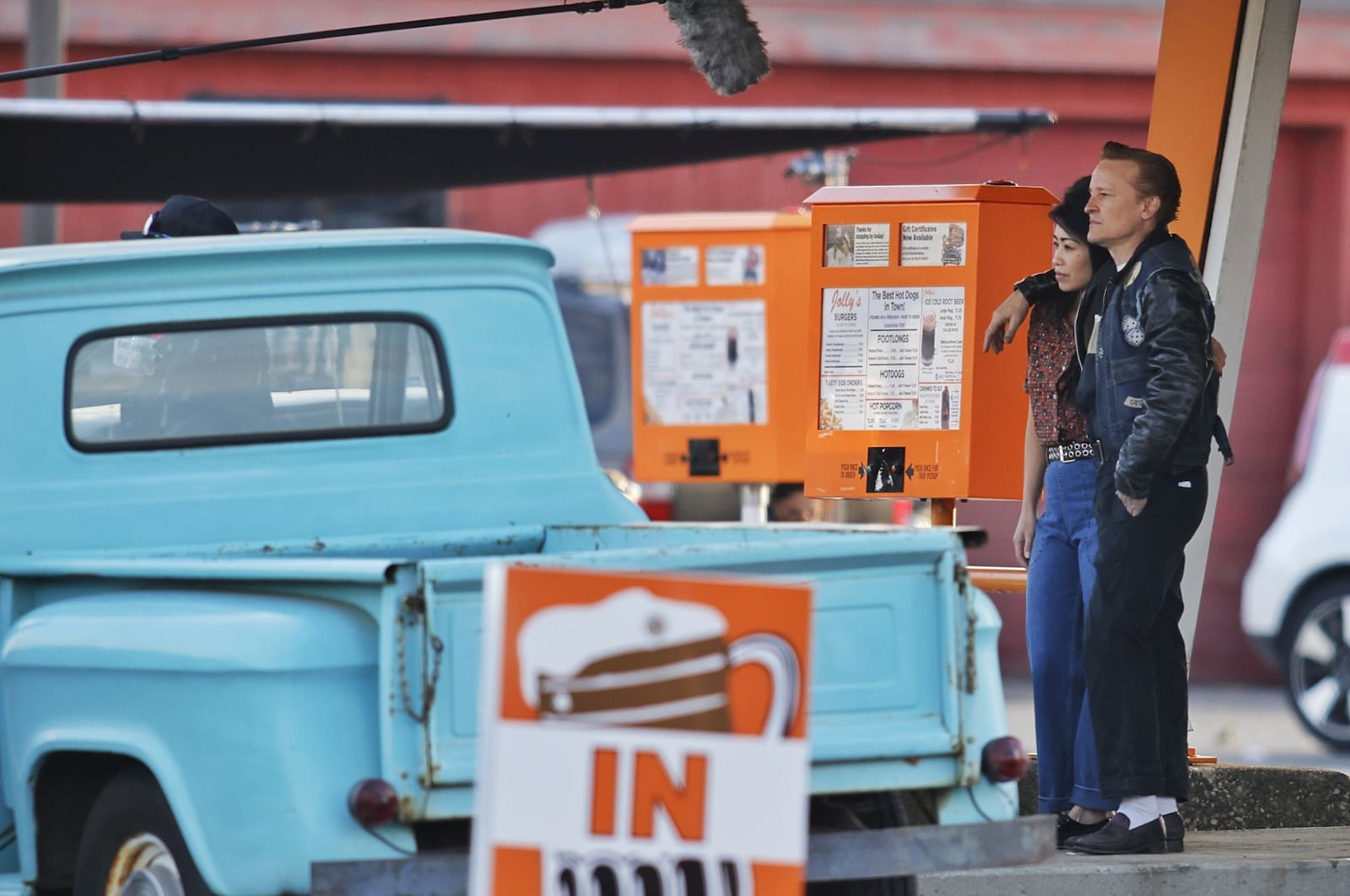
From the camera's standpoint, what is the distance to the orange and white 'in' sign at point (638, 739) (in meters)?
3.53

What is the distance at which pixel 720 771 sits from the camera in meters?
3.63

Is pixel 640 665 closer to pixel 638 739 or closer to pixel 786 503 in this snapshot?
pixel 638 739

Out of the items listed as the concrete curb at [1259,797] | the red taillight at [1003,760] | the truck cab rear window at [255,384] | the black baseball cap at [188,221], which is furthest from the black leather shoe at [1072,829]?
the black baseball cap at [188,221]

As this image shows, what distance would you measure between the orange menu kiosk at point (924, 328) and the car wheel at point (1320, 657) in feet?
19.3

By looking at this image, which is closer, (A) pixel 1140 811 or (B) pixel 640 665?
(B) pixel 640 665

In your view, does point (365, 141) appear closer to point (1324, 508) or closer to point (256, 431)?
point (256, 431)

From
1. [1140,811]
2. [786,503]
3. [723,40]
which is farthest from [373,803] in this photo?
[786,503]

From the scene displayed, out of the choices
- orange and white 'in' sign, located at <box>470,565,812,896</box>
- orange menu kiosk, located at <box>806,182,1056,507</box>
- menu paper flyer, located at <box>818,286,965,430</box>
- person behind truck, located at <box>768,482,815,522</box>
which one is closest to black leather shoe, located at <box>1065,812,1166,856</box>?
orange menu kiosk, located at <box>806,182,1056,507</box>

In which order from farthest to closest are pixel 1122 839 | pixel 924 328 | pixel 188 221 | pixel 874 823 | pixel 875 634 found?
pixel 924 328 < pixel 188 221 < pixel 1122 839 < pixel 874 823 < pixel 875 634

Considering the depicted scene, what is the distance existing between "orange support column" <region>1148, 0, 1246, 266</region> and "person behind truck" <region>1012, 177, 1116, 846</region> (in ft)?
2.74

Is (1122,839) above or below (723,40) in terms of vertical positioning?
below

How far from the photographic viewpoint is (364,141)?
32.1 feet

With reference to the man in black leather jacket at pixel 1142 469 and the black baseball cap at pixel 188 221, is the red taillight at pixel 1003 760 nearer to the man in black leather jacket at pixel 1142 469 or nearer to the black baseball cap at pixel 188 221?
the man in black leather jacket at pixel 1142 469

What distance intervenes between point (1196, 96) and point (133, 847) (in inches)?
169
